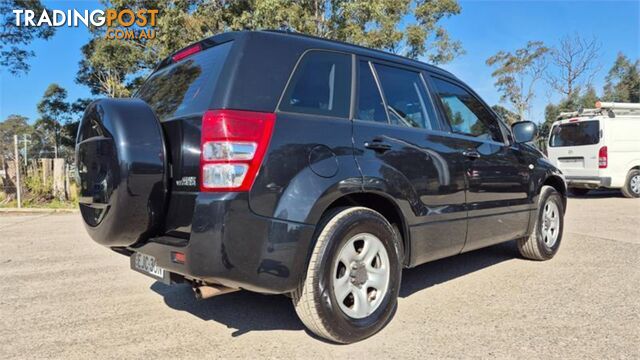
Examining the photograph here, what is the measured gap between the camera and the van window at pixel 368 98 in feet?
9.98

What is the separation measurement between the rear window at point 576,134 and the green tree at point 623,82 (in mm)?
31237

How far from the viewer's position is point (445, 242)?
3453 mm

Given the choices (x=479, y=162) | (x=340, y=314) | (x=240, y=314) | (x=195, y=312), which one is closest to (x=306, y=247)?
(x=340, y=314)

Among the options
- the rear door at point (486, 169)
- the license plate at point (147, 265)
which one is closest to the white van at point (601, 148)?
the rear door at point (486, 169)

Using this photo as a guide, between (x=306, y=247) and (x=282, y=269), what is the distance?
0.59 feet

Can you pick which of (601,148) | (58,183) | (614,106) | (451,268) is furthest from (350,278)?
(614,106)

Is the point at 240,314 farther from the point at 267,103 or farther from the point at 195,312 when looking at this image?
the point at 267,103

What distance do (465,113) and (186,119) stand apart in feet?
8.25

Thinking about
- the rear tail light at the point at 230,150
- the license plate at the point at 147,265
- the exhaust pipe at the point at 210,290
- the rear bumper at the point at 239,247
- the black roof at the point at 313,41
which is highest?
the black roof at the point at 313,41

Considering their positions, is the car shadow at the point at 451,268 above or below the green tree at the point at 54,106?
below

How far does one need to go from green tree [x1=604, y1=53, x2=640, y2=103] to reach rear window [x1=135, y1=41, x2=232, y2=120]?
4276cm

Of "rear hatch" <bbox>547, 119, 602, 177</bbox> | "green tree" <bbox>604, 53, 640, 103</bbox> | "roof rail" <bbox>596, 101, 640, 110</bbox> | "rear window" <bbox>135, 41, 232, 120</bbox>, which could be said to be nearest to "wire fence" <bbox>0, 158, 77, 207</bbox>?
"rear window" <bbox>135, 41, 232, 120</bbox>

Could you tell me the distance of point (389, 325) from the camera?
3.13 metres

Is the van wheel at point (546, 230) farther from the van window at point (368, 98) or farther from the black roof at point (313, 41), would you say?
the van window at point (368, 98)
